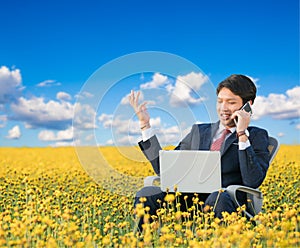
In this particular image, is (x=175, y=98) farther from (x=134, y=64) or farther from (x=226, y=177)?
(x=226, y=177)

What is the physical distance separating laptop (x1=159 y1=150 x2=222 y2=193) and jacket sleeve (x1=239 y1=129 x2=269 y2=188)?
0.24 m

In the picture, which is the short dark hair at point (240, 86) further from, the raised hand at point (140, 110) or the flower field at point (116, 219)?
the flower field at point (116, 219)

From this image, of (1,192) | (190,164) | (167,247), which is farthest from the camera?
(1,192)

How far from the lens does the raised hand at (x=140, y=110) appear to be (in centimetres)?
473

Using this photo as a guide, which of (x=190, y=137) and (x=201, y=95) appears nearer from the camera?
(x=201, y=95)

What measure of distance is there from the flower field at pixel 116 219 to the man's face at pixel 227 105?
2.34 ft

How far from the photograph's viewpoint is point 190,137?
4.93 meters

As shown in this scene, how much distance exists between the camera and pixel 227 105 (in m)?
4.74

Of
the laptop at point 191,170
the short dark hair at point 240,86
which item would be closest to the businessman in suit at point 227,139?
the short dark hair at point 240,86

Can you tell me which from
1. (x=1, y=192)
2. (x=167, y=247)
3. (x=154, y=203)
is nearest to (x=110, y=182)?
(x=1, y=192)

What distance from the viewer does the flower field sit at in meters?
3.13

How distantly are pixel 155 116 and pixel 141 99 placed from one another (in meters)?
0.20

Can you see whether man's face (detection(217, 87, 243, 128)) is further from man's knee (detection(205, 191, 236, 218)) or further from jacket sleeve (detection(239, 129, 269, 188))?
man's knee (detection(205, 191, 236, 218))

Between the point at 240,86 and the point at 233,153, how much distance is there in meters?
0.58
